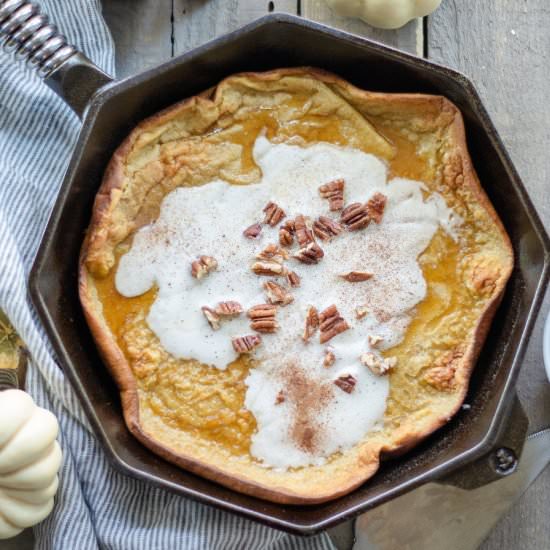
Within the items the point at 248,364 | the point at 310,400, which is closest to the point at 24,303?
the point at 248,364

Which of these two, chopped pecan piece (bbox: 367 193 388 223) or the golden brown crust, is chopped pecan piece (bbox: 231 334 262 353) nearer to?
the golden brown crust

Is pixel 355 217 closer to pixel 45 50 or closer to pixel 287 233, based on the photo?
pixel 287 233

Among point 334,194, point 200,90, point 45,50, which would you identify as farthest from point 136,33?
point 334,194

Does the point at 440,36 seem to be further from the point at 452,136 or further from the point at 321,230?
the point at 321,230

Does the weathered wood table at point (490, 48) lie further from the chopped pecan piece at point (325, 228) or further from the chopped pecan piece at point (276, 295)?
the chopped pecan piece at point (276, 295)

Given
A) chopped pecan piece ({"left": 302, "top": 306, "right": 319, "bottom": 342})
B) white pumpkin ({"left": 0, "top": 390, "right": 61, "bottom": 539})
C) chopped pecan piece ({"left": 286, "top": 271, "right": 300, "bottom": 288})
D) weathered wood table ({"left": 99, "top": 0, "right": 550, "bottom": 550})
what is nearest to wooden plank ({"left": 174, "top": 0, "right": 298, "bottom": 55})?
weathered wood table ({"left": 99, "top": 0, "right": 550, "bottom": 550})
